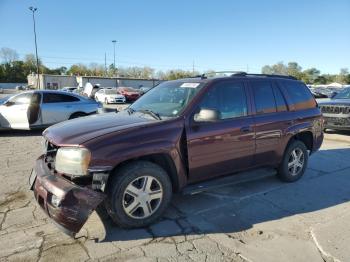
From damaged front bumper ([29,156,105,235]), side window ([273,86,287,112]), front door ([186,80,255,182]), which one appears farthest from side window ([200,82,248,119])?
damaged front bumper ([29,156,105,235])

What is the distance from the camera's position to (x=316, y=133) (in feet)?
20.2

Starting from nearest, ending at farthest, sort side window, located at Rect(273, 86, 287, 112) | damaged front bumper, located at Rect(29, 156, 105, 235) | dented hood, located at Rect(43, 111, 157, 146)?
damaged front bumper, located at Rect(29, 156, 105, 235)
dented hood, located at Rect(43, 111, 157, 146)
side window, located at Rect(273, 86, 287, 112)

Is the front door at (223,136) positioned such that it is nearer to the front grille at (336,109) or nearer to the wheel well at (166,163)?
the wheel well at (166,163)

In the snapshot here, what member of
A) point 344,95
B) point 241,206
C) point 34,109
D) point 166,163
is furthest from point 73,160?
point 344,95

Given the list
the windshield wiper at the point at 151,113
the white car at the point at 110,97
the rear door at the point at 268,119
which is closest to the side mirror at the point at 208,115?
the windshield wiper at the point at 151,113

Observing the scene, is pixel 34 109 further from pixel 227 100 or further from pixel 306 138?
pixel 306 138

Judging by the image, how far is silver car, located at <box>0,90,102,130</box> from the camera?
1048cm

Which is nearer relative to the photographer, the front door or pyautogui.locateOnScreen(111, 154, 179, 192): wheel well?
pyautogui.locateOnScreen(111, 154, 179, 192): wheel well

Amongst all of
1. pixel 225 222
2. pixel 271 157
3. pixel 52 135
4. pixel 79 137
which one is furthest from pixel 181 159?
pixel 271 157

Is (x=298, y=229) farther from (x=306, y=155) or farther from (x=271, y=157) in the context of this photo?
(x=306, y=155)

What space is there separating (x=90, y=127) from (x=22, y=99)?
7819 millimetres

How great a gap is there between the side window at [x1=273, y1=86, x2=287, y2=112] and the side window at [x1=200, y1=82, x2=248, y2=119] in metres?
0.83

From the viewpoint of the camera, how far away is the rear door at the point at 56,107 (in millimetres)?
10703

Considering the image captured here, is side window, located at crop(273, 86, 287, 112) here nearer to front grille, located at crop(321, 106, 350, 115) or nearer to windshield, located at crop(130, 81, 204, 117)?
windshield, located at crop(130, 81, 204, 117)
